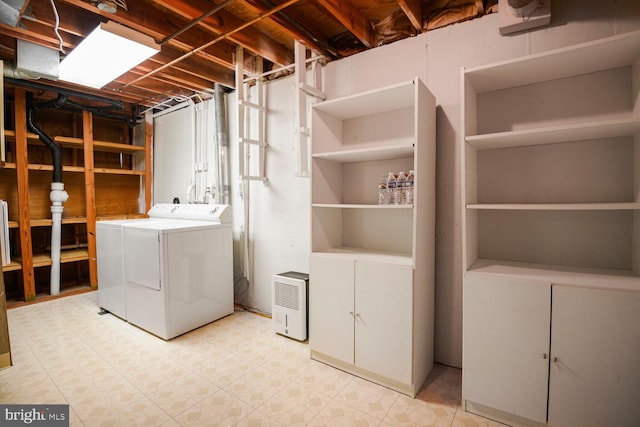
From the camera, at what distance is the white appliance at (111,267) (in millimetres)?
2969

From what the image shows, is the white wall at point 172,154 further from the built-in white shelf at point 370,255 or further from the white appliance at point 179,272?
the built-in white shelf at point 370,255

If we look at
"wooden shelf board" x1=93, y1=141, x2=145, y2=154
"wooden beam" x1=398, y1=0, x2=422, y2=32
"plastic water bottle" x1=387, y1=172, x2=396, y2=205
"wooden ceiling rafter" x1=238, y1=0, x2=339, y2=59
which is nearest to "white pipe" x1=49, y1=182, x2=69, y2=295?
"wooden shelf board" x1=93, y1=141, x2=145, y2=154

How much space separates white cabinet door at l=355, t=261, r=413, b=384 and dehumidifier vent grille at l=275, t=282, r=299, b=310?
2.32 ft

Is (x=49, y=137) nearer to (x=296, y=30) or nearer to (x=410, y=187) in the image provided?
(x=296, y=30)

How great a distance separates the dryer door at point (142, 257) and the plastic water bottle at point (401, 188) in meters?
1.97

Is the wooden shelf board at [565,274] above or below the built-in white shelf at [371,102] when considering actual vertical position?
below

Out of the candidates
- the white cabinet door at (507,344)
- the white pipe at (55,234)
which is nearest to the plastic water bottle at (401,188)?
the white cabinet door at (507,344)

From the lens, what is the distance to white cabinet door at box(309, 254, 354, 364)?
205 cm

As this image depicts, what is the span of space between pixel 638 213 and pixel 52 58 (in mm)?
4290

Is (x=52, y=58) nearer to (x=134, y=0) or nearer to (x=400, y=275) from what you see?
(x=134, y=0)

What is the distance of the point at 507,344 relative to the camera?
1.60m

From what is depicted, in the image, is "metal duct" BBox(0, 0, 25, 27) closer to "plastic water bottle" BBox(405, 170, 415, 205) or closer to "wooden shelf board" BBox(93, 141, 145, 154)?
"wooden shelf board" BBox(93, 141, 145, 154)

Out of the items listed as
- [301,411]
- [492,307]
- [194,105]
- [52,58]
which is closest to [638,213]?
[492,307]

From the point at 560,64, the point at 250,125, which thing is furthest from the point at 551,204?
the point at 250,125
